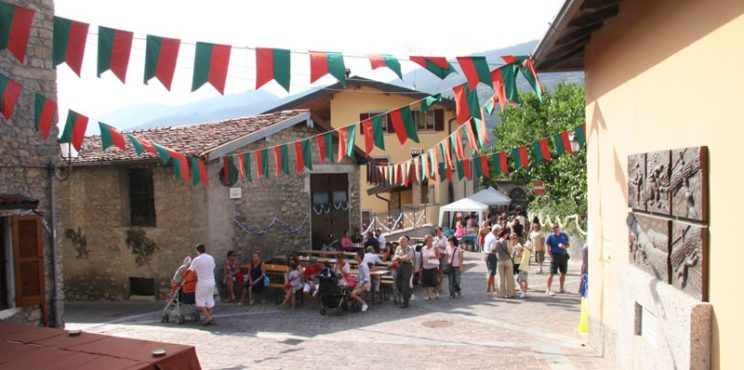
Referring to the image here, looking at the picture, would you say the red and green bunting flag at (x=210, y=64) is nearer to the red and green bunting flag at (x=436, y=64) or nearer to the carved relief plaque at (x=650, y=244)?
the red and green bunting flag at (x=436, y=64)

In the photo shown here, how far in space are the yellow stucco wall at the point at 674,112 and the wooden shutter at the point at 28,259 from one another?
8.32 m

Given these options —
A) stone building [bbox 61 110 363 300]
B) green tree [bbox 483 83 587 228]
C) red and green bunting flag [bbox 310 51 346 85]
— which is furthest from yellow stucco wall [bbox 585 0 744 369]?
green tree [bbox 483 83 587 228]

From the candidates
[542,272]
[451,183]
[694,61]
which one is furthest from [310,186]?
[451,183]

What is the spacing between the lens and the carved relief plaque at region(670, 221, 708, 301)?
15.3ft

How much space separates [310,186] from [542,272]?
7017mm

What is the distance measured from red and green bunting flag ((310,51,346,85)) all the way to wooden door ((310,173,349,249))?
1066 centimetres

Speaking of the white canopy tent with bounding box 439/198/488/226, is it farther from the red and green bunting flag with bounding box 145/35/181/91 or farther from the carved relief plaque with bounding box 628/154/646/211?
the red and green bunting flag with bounding box 145/35/181/91

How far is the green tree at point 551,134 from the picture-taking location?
23.9 metres

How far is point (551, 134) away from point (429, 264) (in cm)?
1790

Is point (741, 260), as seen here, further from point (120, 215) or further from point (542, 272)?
point (120, 215)

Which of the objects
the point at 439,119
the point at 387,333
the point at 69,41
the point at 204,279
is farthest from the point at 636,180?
the point at 439,119

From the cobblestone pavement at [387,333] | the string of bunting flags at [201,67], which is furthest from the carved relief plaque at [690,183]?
the cobblestone pavement at [387,333]

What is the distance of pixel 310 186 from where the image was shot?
17.3 m

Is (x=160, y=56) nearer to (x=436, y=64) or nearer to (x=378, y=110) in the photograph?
(x=436, y=64)
